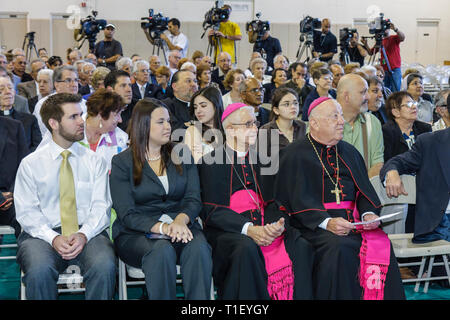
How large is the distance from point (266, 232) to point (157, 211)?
721 millimetres

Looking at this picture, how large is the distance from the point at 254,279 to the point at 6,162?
2.12 meters

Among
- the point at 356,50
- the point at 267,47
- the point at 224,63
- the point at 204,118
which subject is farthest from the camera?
the point at 356,50

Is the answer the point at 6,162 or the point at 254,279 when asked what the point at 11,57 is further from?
the point at 254,279

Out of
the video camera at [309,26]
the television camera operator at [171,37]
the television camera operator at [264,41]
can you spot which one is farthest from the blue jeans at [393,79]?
the television camera operator at [171,37]

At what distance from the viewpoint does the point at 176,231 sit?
10.5 ft

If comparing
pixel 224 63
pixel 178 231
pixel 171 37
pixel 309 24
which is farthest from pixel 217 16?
pixel 178 231

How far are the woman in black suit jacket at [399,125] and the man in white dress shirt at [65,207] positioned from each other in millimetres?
2618

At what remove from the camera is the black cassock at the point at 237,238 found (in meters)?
3.17

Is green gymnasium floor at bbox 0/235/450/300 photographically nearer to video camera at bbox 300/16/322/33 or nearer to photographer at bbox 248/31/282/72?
photographer at bbox 248/31/282/72

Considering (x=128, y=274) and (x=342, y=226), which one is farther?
(x=342, y=226)

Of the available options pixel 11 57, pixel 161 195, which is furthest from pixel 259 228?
pixel 11 57

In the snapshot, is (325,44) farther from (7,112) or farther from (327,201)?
(327,201)

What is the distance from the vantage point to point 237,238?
331 centimetres
